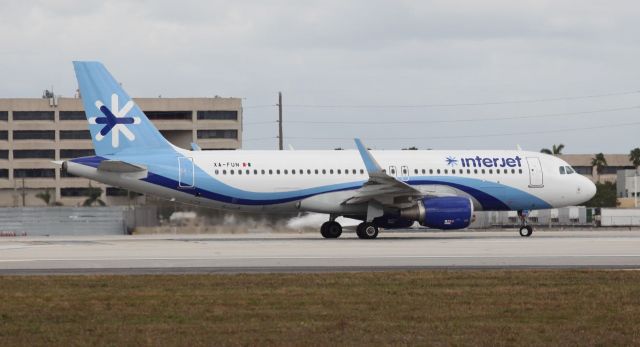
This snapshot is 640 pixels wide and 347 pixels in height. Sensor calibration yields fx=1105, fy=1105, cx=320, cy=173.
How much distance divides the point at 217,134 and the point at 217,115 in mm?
2218

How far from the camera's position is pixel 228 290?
21.2 meters

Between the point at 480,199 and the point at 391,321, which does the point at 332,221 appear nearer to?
the point at 480,199

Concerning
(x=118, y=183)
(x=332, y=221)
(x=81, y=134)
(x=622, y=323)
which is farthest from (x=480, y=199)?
(x=81, y=134)

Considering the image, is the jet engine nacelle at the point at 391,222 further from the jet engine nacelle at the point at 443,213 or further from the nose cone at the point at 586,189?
the nose cone at the point at 586,189

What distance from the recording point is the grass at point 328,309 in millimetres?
15438

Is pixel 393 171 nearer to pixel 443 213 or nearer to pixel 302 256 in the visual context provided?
pixel 443 213

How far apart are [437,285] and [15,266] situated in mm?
11585

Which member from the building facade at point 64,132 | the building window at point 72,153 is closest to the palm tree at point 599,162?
the building facade at point 64,132

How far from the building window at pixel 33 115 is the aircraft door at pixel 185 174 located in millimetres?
80585

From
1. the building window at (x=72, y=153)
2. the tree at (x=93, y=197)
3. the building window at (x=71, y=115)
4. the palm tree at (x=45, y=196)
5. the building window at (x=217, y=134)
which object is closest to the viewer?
the tree at (x=93, y=197)

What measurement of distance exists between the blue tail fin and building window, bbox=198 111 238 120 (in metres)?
77.2

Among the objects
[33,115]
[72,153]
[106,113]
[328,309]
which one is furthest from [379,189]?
[33,115]

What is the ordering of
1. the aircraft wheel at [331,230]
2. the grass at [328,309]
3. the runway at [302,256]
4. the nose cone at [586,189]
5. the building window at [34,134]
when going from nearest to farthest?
the grass at [328,309] < the runway at [302,256] < the aircraft wheel at [331,230] < the nose cone at [586,189] < the building window at [34,134]

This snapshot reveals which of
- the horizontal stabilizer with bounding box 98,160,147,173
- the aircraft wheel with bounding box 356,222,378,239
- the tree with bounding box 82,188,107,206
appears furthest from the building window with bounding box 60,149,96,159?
the aircraft wheel with bounding box 356,222,378,239
